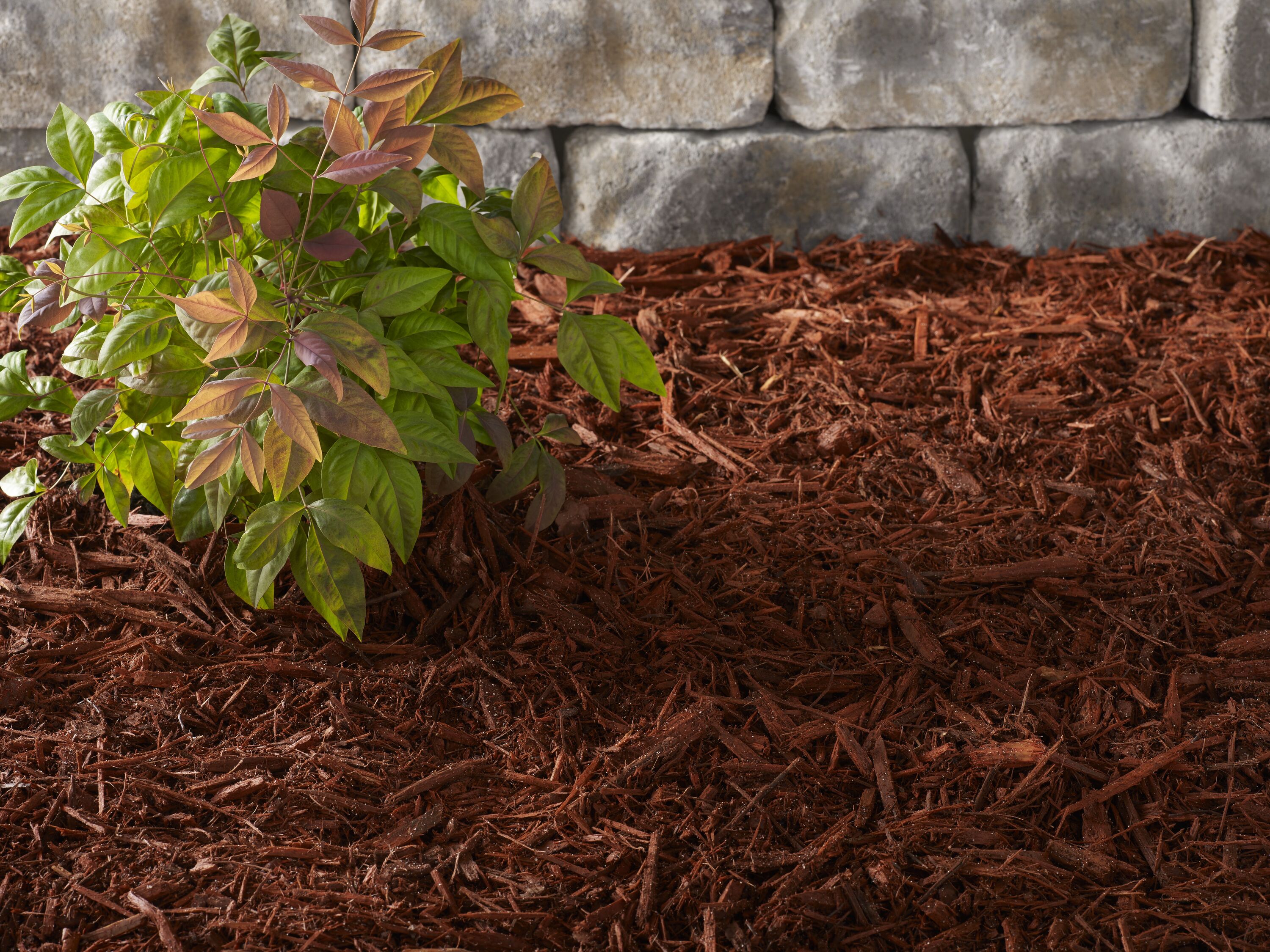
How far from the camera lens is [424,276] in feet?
4.72

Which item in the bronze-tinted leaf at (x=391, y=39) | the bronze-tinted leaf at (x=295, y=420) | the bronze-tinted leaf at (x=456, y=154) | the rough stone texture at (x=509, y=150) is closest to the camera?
the bronze-tinted leaf at (x=295, y=420)

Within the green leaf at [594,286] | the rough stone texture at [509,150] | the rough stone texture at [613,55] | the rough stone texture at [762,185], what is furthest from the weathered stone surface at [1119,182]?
the green leaf at [594,286]

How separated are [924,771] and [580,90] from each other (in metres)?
2.22

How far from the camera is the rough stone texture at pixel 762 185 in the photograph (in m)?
2.97

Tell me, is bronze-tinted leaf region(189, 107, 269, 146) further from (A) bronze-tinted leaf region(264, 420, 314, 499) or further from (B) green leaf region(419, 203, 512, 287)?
(A) bronze-tinted leaf region(264, 420, 314, 499)

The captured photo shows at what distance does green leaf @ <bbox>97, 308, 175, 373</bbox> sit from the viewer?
4.46ft

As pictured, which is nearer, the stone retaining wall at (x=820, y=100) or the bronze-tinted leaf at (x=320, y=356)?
the bronze-tinted leaf at (x=320, y=356)

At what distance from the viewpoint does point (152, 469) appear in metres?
1.57

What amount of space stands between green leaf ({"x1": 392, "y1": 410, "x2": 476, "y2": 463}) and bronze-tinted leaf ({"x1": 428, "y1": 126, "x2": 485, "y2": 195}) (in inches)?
13.5

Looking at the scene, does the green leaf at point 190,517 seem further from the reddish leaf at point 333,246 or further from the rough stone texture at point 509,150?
the rough stone texture at point 509,150

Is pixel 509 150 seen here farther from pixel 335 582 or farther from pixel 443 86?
pixel 335 582

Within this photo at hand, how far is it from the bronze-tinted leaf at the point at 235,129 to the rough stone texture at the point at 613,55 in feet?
5.70

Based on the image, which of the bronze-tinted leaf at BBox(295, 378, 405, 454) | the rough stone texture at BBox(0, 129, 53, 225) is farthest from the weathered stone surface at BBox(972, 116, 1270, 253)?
the rough stone texture at BBox(0, 129, 53, 225)

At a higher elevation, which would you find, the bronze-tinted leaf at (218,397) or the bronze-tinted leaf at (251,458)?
the bronze-tinted leaf at (218,397)
